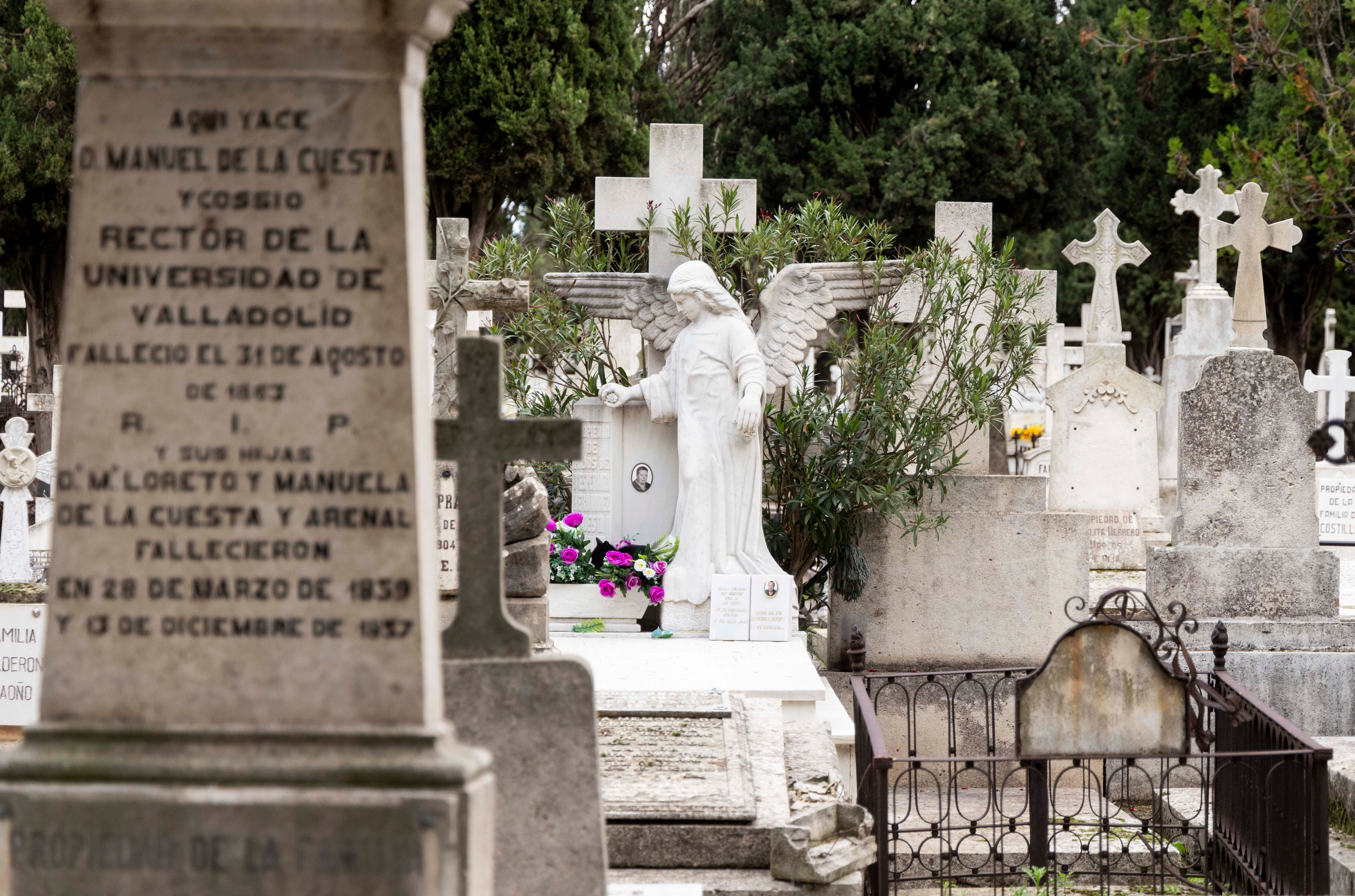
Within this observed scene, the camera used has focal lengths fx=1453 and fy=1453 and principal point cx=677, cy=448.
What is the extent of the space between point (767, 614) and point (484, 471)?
15.8 ft

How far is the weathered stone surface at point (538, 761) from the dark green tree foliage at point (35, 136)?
17.5 meters

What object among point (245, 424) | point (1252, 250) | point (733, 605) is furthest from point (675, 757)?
point (1252, 250)

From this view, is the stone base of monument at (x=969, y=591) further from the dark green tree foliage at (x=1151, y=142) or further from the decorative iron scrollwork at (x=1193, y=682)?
the dark green tree foliage at (x=1151, y=142)

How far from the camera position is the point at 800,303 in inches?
347

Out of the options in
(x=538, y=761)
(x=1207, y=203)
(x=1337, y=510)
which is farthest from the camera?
(x=1207, y=203)

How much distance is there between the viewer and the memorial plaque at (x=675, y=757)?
4.54m

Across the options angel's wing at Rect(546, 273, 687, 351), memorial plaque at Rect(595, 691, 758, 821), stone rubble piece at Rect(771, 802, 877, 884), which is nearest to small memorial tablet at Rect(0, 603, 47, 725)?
memorial plaque at Rect(595, 691, 758, 821)

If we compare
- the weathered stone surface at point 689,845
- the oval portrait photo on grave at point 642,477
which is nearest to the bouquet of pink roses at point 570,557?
the oval portrait photo on grave at point 642,477

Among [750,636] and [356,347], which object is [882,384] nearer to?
[750,636]

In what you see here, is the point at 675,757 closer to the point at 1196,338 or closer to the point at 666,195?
the point at 666,195

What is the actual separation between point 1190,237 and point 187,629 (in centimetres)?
2667

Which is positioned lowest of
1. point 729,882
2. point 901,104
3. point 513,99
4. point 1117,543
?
point 729,882

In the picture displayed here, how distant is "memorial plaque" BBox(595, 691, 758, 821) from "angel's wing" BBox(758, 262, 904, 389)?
119 inches

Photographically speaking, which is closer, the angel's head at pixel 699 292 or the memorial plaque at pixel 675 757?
the memorial plaque at pixel 675 757
